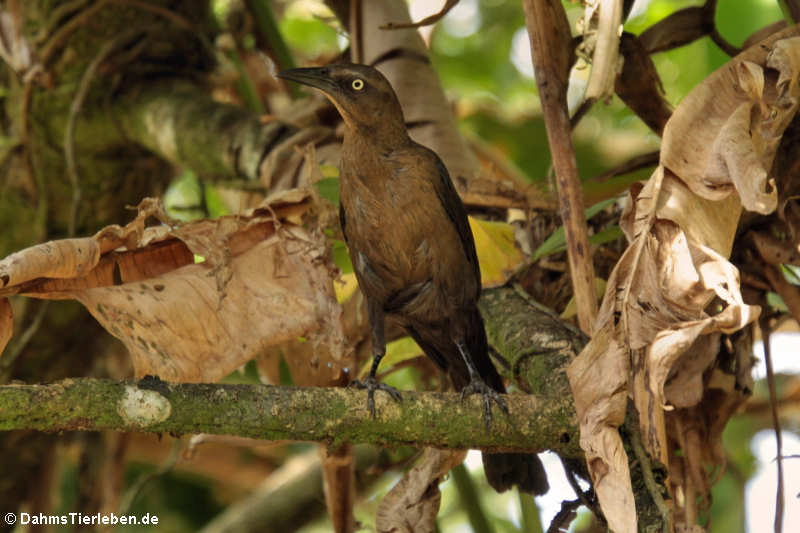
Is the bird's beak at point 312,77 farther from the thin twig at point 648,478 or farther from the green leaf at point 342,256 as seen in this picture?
the thin twig at point 648,478

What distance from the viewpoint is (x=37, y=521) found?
4172mm

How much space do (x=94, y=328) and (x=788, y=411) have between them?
3688mm

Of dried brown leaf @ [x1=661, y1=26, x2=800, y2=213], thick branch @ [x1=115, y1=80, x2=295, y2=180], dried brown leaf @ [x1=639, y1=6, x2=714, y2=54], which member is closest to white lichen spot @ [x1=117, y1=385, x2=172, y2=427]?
dried brown leaf @ [x1=661, y1=26, x2=800, y2=213]

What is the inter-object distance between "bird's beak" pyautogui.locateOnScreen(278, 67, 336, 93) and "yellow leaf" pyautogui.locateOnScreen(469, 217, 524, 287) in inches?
27.4

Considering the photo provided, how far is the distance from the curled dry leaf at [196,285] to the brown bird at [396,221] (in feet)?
1.78

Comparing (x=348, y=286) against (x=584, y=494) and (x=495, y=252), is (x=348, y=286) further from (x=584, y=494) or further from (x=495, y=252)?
(x=584, y=494)

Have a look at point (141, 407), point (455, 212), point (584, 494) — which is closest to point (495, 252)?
point (455, 212)

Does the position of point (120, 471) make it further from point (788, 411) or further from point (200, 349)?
point (788, 411)

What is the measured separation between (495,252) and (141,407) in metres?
1.76

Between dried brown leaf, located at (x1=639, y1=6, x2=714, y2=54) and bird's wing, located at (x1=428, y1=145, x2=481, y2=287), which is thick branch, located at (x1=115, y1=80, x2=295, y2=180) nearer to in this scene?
bird's wing, located at (x1=428, y1=145, x2=481, y2=287)

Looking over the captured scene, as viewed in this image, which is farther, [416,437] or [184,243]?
[184,243]

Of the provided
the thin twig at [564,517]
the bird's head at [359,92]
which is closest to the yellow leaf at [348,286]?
the bird's head at [359,92]

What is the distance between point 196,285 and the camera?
2441 mm

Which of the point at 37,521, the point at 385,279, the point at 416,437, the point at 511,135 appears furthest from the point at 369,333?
the point at 511,135
